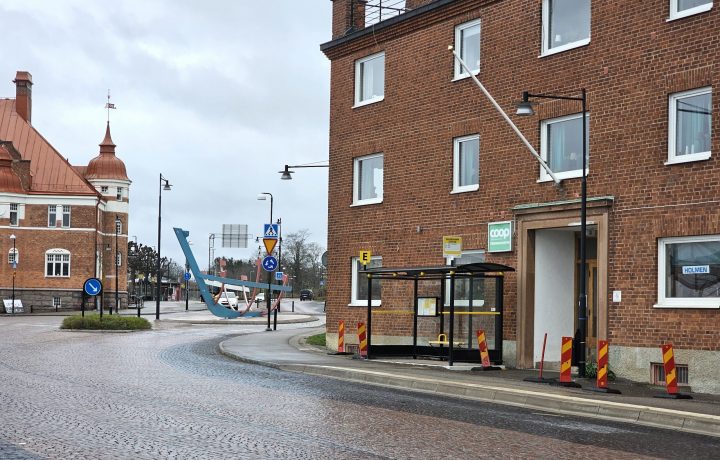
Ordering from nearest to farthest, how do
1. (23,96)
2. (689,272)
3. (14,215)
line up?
(689,272) < (14,215) < (23,96)

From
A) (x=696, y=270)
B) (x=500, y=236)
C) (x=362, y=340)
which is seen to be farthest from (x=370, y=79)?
(x=696, y=270)

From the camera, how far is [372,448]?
417 inches

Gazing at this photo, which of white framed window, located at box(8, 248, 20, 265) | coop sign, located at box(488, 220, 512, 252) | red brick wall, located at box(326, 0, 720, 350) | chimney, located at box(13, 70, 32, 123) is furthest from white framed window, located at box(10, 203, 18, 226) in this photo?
coop sign, located at box(488, 220, 512, 252)

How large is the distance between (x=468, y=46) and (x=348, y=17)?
5.90m

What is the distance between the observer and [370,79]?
1180 inches

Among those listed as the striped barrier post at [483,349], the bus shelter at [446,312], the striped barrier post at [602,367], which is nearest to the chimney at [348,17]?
the bus shelter at [446,312]

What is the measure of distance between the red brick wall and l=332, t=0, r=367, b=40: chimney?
761 mm

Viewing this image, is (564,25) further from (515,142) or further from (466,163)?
(466,163)

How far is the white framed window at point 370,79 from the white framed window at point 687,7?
1011cm

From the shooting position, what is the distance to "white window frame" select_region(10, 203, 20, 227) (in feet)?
291

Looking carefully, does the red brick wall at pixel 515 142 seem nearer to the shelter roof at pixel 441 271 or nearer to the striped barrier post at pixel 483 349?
the shelter roof at pixel 441 271

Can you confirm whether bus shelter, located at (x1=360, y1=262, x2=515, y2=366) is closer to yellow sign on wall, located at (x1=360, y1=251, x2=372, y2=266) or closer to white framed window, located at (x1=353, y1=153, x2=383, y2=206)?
yellow sign on wall, located at (x1=360, y1=251, x2=372, y2=266)

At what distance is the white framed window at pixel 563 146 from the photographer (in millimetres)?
22750

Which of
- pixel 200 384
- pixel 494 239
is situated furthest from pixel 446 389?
pixel 494 239
